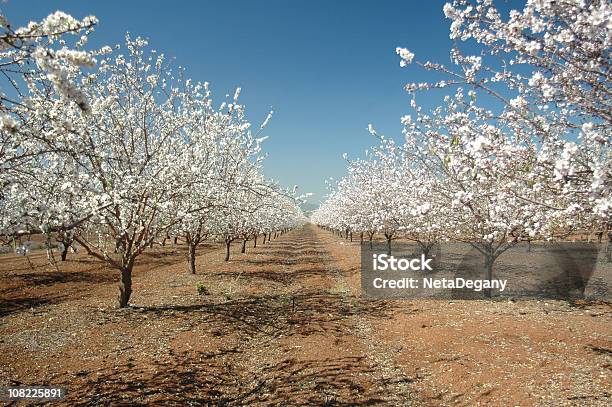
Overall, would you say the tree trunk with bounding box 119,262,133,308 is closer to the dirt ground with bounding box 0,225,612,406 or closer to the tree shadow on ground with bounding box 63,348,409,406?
the dirt ground with bounding box 0,225,612,406

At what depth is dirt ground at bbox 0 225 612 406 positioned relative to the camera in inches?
306

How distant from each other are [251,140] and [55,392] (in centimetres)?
1237

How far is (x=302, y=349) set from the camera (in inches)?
408

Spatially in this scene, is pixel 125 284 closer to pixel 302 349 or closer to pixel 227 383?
pixel 227 383

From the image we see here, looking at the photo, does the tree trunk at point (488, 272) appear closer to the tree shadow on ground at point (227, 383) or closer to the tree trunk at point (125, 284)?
the tree shadow on ground at point (227, 383)

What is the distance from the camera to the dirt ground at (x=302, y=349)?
25.5ft

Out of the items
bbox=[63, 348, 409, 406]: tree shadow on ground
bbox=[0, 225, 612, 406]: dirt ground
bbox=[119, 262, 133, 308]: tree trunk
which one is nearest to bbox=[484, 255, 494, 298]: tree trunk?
bbox=[0, 225, 612, 406]: dirt ground

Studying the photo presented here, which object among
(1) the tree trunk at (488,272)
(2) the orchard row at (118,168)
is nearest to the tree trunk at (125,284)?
(2) the orchard row at (118,168)

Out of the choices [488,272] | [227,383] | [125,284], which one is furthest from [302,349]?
[488,272]

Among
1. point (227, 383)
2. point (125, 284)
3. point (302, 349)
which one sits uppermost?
point (125, 284)

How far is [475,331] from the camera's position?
37.0 ft

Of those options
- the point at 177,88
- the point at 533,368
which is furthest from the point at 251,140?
the point at 533,368

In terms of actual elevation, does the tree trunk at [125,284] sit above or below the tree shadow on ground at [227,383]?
above

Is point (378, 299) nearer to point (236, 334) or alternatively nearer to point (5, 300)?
point (236, 334)
